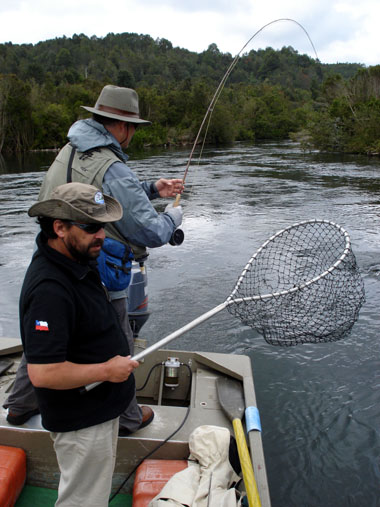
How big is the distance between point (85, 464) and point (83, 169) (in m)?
1.65

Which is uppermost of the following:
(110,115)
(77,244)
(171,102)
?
(171,102)

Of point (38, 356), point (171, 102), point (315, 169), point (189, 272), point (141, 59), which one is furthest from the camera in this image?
point (141, 59)

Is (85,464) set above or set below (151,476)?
above

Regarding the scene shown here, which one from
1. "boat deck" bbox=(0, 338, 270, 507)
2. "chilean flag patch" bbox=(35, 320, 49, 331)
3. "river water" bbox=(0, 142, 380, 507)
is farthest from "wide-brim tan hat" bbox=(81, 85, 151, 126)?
"river water" bbox=(0, 142, 380, 507)

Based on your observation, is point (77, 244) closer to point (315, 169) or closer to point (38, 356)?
point (38, 356)

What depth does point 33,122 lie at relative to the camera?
54.3 meters

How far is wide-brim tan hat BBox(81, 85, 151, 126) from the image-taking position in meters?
2.92

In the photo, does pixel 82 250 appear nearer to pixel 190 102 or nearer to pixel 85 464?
pixel 85 464

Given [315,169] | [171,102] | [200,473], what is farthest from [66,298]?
[171,102]

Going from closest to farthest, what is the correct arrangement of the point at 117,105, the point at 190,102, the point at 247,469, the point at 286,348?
1. the point at 247,469
2. the point at 117,105
3. the point at 286,348
4. the point at 190,102

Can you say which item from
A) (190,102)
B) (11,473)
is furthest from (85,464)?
(190,102)

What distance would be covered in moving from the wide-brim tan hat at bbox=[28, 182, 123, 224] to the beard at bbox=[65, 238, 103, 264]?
10 centimetres

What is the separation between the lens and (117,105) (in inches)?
115

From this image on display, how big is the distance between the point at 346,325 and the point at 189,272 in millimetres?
4752
